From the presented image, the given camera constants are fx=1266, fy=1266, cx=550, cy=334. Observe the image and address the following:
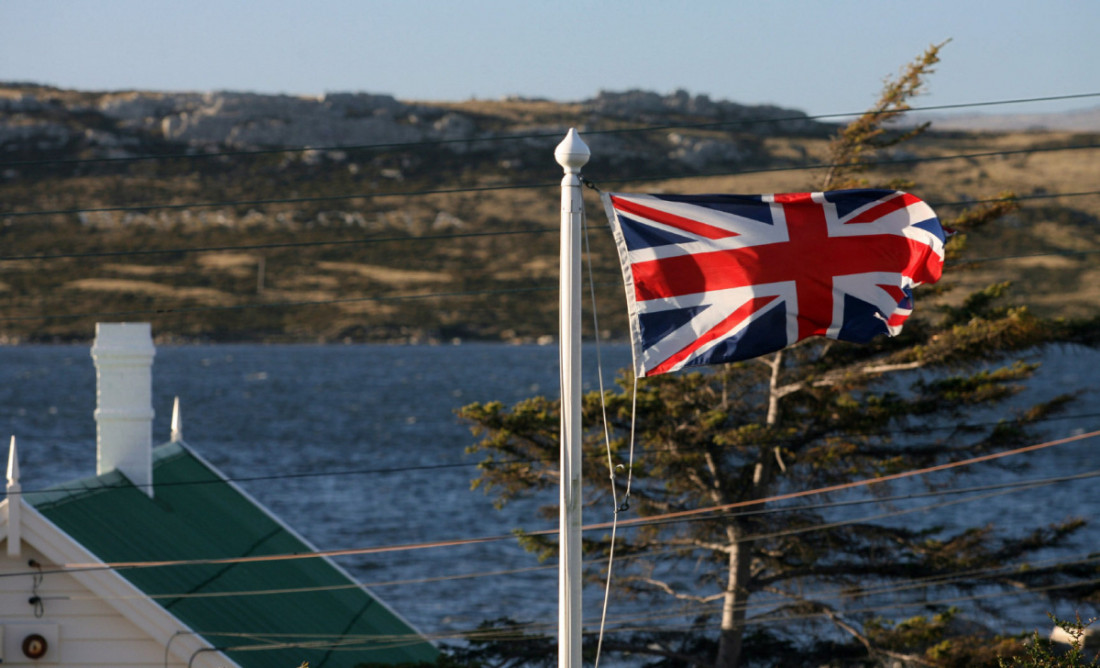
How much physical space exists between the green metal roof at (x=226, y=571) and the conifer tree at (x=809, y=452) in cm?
316

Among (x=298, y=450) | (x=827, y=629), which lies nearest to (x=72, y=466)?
(x=298, y=450)

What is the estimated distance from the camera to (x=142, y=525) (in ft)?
47.9

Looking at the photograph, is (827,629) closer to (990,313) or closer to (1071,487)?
(990,313)

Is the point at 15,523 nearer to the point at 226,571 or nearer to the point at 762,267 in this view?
the point at 226,571

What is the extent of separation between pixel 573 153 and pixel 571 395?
1.52 metres

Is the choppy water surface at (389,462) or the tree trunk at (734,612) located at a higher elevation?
the tree trunk at (734,612)

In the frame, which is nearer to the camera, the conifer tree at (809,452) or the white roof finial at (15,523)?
the white roof finial at (15,523)

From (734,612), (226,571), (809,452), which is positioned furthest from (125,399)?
(809,452)

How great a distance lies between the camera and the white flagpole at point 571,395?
7984 mm

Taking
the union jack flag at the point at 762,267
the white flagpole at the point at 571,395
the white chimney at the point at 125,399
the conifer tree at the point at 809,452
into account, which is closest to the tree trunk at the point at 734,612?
the conifer tree at the point at 809,452

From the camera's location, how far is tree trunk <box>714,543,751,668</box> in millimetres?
20297

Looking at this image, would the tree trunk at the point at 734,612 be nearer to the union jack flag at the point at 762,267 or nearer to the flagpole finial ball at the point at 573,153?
the union jack flag at the point at 762,267

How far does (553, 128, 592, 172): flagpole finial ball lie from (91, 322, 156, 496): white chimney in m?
8.91

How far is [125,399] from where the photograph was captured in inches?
607
